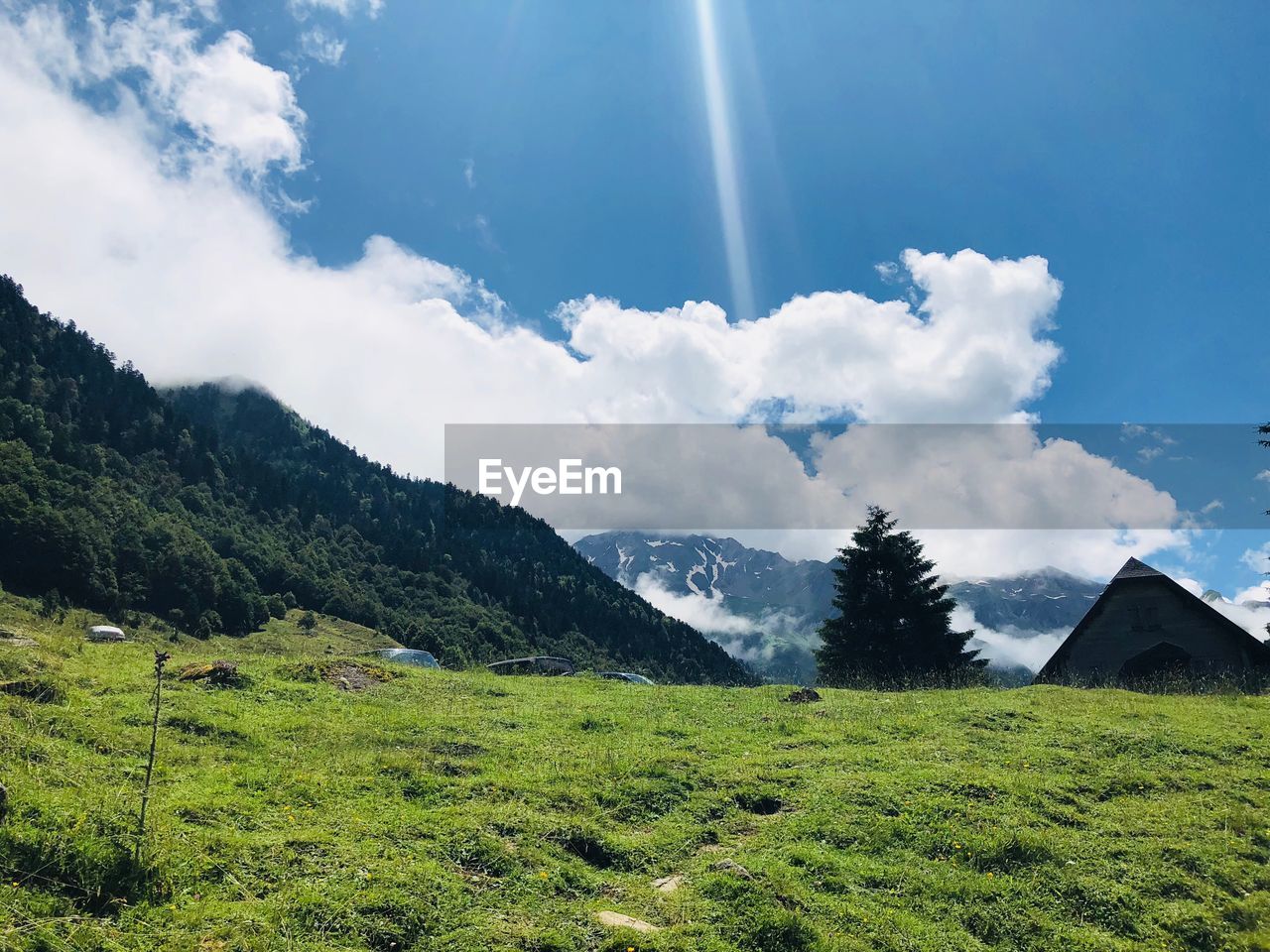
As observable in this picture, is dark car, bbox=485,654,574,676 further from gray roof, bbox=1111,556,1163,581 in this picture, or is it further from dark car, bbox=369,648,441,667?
gray roof, bbox=1111,556,1163,581

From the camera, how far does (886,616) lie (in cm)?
4697

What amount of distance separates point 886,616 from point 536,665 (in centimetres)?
2316

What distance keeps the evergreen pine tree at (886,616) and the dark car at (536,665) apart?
16.4 metres

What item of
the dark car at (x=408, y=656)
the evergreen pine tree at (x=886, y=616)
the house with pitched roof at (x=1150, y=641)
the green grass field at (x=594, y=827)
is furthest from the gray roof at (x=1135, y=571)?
the dark car at (x=408, y=656)

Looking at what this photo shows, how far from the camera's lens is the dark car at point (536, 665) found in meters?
40.6

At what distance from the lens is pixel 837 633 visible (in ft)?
157

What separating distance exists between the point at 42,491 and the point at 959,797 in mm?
173095

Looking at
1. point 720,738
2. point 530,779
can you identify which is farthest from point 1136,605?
point 530,779

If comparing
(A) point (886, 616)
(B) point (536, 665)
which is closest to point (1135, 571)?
(A) point (886, 616)

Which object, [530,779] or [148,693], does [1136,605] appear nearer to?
[530,779]

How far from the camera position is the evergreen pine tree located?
150 ft

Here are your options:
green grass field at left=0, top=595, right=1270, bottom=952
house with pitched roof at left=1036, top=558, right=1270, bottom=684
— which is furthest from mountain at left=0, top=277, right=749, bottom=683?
green grass field at left=0, top=595, right=1270, bottom=952

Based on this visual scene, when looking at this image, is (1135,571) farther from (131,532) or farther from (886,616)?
(131,532)

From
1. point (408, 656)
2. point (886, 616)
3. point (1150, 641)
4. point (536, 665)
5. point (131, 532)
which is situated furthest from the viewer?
point (131, 532)
